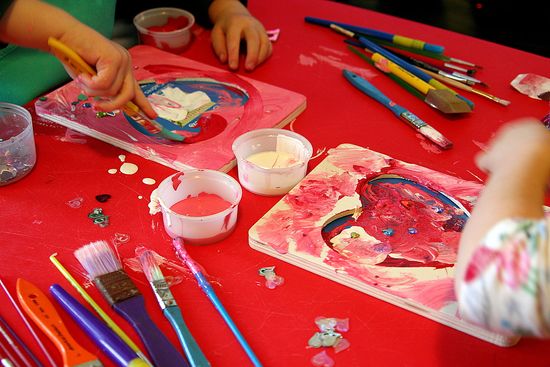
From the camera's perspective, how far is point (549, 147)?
627mm

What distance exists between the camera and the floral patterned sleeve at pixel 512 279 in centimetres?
49

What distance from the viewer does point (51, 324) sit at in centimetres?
65

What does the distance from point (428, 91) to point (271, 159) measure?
0.34m

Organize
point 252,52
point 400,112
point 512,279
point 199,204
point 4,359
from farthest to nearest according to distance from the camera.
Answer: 1. point 252,52
2. point 400,112
3. point 199,204
4. point 4,359
5. point 512,279

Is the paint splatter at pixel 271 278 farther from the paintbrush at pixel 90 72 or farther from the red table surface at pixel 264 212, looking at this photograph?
the paintbrush at pixel 90 72

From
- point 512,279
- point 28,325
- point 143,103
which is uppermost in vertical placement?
point 512,279

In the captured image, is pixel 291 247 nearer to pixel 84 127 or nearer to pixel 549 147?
pixel 549 147

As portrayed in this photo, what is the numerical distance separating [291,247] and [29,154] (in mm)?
411

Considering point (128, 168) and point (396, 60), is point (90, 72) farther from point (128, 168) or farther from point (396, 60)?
point (396, 60)

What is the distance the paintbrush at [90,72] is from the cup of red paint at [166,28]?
0.84 feet

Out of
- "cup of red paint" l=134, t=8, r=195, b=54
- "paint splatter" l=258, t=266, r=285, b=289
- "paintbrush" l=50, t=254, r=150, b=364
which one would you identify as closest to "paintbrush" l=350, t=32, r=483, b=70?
"cup of red paint" l=134, t=8, r=195, b=54

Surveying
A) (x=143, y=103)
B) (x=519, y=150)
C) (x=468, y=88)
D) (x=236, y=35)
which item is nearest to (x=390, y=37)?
(x=468, y=88)

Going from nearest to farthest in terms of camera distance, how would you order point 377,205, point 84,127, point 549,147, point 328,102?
1. point 549,147
2. point 377,205
3. point 84,127
4. point 328,102

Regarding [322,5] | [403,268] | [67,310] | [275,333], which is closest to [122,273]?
[67,310]
